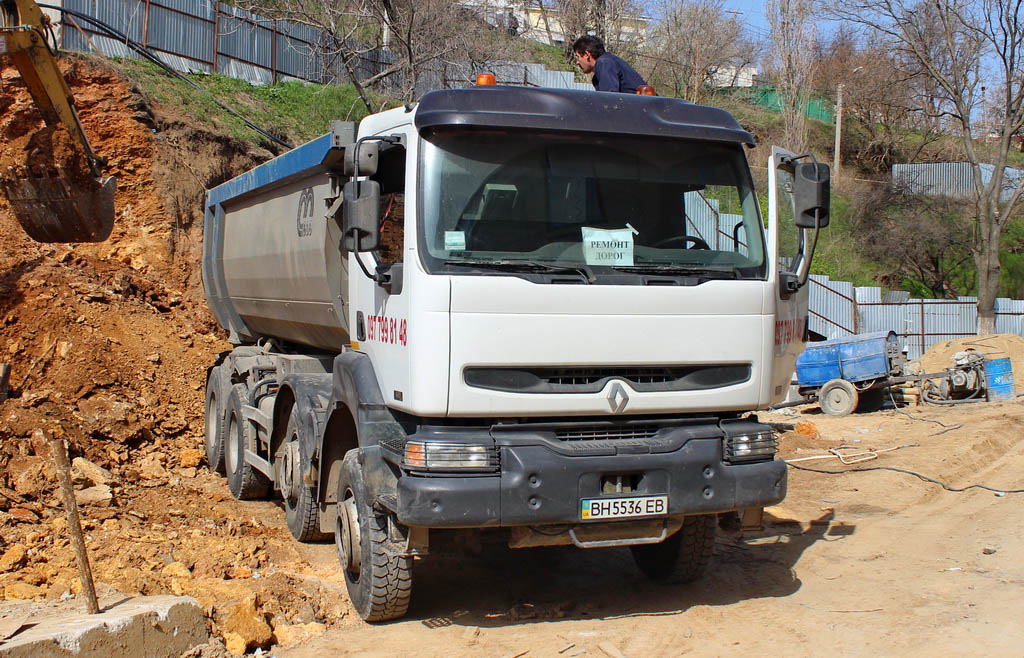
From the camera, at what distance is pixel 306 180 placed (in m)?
7.05

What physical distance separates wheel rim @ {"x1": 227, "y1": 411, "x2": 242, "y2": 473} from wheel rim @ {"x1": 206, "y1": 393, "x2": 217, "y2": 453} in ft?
2.81

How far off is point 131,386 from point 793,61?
3311 centimetres

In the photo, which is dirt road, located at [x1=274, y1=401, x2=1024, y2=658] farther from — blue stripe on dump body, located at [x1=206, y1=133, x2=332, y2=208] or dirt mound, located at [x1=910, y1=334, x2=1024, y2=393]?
dirt mound, located at [x1=910, y1=334, x2=1024, y2=393]

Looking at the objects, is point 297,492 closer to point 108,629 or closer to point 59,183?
point 108,629

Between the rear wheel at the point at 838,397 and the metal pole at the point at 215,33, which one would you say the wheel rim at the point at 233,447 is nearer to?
the rear wheel at the point at 838,397

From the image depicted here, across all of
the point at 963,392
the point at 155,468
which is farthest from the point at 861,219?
the point at 155,468

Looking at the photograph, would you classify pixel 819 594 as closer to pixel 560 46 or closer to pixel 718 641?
pixel 718 641

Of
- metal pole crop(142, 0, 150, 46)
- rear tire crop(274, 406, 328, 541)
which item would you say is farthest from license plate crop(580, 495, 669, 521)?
metal pole crop(142, 0, 150, 46)

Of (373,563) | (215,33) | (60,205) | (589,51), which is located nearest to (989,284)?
(215,33)

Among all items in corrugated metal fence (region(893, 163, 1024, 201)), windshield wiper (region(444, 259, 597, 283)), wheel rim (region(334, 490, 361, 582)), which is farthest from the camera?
corrugated metal fence (region(893, 163, 1024, 201))

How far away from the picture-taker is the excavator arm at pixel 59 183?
9.97 m

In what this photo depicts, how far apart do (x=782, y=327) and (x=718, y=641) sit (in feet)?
5.88

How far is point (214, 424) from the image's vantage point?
32.9 feet

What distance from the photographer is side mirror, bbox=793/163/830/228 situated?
5406 mm
